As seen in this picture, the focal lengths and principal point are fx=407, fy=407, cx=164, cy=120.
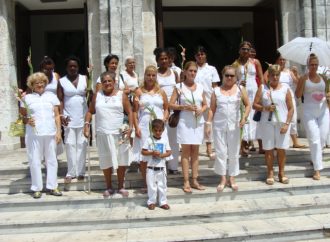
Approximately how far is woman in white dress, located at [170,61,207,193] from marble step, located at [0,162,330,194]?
0.50 metres

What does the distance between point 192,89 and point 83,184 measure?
2.08 m

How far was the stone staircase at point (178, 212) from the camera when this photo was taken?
4719mm

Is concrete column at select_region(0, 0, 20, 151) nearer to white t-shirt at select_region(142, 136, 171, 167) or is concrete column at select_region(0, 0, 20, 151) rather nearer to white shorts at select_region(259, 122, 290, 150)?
white t-shirt at select_region(142, 136, 171, 167)

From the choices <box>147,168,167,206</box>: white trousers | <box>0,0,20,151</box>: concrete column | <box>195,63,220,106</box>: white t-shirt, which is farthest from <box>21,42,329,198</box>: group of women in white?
<box>0,0,20,151</box>: concrete column

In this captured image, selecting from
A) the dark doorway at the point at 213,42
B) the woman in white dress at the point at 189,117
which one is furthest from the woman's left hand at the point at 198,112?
the dark doorway at the point at 213,42

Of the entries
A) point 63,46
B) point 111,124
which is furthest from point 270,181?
point 63,46

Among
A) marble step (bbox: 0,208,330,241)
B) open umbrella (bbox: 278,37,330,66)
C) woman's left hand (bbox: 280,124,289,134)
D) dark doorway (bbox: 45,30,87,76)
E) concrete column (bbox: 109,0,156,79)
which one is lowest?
marble step (bbox: 0,208,330,241)

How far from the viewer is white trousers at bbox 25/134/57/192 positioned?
5.41 m

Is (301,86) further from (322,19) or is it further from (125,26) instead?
(125,26)

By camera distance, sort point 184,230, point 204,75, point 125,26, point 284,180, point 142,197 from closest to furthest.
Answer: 1. point 184,230
2. point 142,197
3. point 284,180
4. point 204,75
5. point 125,26

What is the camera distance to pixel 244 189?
5625mm

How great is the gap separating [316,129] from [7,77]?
6.25 meters

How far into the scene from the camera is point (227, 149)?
559 cm

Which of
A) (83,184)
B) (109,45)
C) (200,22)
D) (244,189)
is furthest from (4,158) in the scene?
(200,22)
